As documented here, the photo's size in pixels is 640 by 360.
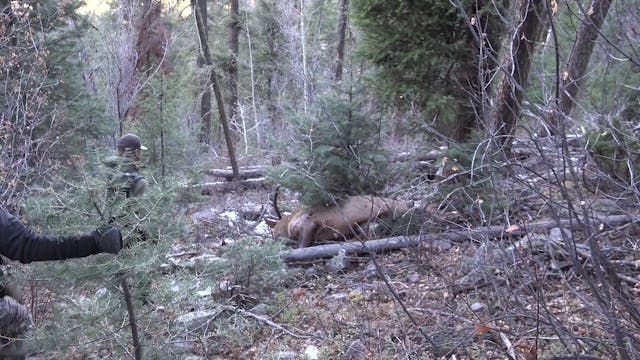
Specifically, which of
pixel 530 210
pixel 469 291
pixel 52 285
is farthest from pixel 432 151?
pixel 52 285

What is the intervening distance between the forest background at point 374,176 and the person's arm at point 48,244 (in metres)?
0.09

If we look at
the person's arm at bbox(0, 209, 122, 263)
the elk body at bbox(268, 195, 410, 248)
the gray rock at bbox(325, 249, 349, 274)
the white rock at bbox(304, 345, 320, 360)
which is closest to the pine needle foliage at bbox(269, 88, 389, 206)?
the elk body at bbox(268, 195, 410, 248)

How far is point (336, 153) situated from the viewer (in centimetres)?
786

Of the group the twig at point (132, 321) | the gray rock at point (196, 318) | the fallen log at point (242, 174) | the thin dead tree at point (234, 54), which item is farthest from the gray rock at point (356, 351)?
the thin dead tree at point (234, 54)

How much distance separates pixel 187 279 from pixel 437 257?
3.51m

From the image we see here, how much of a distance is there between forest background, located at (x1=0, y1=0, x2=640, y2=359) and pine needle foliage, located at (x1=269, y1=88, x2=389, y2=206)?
0.11 ft

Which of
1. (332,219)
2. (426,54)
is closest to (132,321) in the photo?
(332,219)

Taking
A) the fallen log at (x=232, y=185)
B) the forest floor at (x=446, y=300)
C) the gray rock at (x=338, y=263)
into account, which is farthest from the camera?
the fallen log at (x=232, y=185)

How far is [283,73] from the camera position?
25.4 meters

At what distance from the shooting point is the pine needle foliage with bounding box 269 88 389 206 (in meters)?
7.70

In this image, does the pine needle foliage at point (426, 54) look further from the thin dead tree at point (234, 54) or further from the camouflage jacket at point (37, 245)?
the thin dead tree at point (234, 54)

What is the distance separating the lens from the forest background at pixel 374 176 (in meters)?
3.40

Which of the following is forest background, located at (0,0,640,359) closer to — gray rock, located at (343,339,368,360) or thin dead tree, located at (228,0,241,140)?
gray rock, located at (343,339,368,360)

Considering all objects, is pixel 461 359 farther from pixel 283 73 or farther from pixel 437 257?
pixel 283 73
